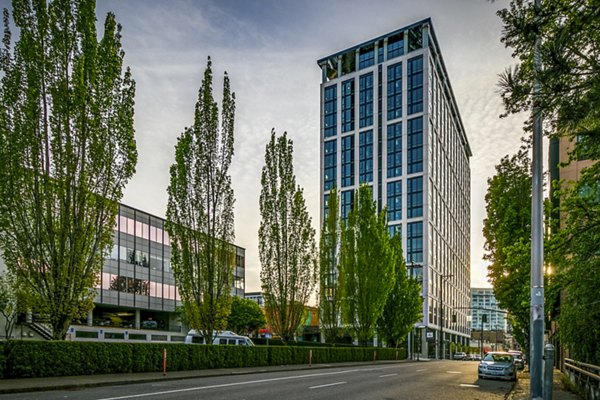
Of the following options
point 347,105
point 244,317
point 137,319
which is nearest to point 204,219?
point 137,319

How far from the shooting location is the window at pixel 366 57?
304ft

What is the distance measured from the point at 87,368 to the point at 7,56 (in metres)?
11.0

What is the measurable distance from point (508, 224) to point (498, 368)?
8261 mm

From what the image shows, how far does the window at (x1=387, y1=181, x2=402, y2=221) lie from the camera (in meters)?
85.1

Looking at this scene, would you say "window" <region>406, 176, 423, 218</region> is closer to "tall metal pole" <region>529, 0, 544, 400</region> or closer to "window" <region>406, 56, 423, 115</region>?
"window" <region>406, 56, 423, 115</region>

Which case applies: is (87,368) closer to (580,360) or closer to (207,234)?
(207,234)

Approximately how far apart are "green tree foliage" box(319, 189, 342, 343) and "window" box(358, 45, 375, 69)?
5481cm

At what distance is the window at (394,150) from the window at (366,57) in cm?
1273

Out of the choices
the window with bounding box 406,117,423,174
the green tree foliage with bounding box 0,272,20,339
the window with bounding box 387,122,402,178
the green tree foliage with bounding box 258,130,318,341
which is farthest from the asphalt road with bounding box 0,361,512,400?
the window with bounding box 387,122,402,178

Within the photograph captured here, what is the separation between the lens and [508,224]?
29.2 meters

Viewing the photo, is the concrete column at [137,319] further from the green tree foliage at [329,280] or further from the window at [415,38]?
the window at [415,38]

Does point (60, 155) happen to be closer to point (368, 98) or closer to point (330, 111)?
point (368, 98)

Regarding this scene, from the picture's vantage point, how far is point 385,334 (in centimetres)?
5028

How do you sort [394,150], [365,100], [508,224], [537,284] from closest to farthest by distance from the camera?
1. [537,284]
2. [508,224]
3. [394,150]
4. [365,100]
